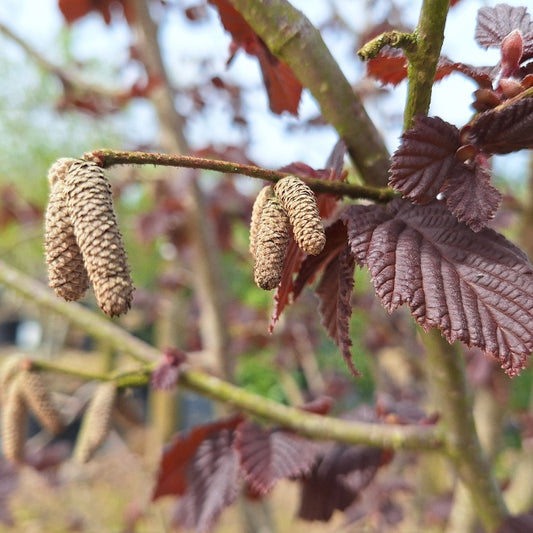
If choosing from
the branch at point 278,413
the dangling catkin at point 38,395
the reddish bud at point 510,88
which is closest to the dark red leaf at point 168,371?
the branch at point 278,413

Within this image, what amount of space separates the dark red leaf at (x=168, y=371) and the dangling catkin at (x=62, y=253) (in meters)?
0.55

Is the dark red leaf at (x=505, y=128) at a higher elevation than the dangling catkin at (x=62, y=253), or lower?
higher

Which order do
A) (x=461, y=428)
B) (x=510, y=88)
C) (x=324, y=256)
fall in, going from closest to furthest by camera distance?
(x=510, y=88)
(x=324, y=256)
(x=461, y=428)

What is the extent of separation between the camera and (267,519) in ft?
8.10

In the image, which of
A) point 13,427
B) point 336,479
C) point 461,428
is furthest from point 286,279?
point 13,427

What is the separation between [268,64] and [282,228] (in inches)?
18.0

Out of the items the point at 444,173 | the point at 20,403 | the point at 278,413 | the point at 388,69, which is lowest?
the point at 278,413

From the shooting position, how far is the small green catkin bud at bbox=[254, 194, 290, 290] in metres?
0.54

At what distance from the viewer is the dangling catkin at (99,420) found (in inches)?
48.6

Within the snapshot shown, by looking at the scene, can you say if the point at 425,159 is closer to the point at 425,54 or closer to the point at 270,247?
the point at 425,54

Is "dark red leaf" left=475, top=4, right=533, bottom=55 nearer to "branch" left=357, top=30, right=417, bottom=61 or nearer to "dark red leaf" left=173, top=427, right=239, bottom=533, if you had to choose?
"branch" left=357, top=30, right=417, bottom=61

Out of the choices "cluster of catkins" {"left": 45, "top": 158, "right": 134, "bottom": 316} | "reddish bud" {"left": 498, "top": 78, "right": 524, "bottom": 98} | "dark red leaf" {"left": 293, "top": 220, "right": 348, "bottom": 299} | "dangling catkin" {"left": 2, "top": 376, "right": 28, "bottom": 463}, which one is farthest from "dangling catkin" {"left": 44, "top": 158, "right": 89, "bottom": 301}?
"dangling catkin" {"left": 2, "top": 376, "right": 28, "bottom": 463}

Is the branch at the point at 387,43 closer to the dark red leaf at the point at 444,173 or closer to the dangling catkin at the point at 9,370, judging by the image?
the dark red leaf at the point at 444,173

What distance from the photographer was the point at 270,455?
3.78 feet
